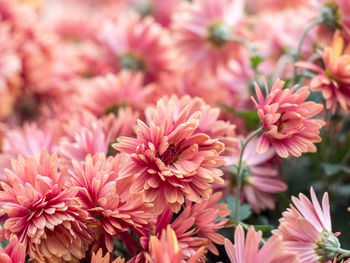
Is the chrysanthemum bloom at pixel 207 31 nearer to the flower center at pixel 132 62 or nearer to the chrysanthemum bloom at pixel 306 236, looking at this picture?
the flower center at pixel 132 62

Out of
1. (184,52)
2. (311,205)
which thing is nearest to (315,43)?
(184,52)

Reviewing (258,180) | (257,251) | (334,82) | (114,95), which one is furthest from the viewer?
(114,95)

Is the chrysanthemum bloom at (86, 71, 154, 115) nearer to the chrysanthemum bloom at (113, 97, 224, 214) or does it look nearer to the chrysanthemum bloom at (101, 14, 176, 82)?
the chrysanthemum bloom at (101, 14, 176, 82)

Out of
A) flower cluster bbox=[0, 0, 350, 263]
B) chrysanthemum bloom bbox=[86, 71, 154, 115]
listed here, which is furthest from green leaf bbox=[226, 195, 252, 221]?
chrysanthemum bloom bbox=[86, 71, 154, 115]

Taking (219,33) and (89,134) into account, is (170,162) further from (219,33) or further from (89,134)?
(219,33)

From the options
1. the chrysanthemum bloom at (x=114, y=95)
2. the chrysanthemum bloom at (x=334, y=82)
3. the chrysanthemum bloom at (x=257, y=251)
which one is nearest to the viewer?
the chrysanthemum bloom at (x=257, y=251)

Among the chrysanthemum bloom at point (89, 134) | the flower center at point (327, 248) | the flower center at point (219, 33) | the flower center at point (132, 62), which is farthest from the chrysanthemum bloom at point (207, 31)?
the flower center at point (327, 248)

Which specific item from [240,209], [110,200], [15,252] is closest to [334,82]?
[240,209]
